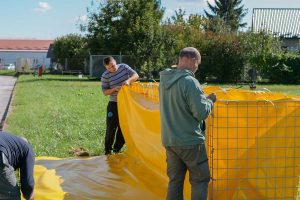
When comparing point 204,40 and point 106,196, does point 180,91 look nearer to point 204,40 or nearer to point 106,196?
Result: point 106,196

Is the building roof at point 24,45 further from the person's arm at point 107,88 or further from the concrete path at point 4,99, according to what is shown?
the person's arm at point 107,88

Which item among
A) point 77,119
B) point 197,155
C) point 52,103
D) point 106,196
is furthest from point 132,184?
point 52,103

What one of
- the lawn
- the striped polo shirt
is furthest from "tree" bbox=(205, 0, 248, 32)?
the striped polo shirt

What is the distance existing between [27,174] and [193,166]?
1489 millimetres

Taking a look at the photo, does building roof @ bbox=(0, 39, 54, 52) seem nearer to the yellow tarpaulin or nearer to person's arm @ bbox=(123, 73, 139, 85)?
person's arm @ bbox=(123, 73, 139, 85)

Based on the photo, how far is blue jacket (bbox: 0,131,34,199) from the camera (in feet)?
13.7

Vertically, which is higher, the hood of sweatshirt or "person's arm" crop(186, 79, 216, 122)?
the hood of sweatshirt

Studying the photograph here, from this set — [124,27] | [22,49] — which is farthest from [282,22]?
[22,49]

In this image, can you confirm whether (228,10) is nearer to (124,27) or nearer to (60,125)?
(124,27)

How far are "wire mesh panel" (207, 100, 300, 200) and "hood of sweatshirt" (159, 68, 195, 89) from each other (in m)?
0.56

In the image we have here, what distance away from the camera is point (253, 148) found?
5.05 metres

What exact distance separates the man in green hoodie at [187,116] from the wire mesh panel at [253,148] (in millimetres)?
289

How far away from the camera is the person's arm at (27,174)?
4.32 meters

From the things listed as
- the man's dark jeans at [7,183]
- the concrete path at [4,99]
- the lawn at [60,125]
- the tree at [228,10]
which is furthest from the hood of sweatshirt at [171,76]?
the tree at [228,10]
